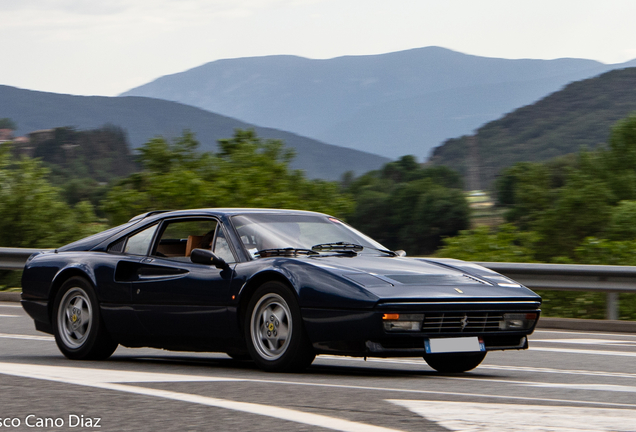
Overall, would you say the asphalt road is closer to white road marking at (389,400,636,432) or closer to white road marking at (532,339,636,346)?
white road marking at (389,400,636,432)

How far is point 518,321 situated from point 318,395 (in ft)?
6.47

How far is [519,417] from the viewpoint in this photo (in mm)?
4188

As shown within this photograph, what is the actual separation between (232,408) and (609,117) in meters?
112

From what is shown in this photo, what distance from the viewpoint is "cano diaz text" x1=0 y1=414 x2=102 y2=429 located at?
A: 4.09 m

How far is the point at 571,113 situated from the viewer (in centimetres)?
11800

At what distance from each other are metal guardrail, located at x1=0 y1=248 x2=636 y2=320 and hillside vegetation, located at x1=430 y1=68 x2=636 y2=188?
89.3 meters

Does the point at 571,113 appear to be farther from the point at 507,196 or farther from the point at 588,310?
the point at 588,310

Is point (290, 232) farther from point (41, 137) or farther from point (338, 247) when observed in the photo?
point (41, 137)

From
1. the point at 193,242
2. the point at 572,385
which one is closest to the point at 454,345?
the point at 572,385

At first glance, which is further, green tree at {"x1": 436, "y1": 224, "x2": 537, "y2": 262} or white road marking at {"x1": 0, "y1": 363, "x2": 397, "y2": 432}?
green tree at {"x1": 436, "y1": 224, "x2": 537, "y2": 262}

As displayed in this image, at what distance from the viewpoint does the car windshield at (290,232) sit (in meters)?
6.77

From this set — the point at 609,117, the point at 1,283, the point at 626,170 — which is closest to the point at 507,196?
the point at 626,170

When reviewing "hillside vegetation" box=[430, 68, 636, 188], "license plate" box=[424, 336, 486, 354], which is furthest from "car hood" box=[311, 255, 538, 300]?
"hillside vegetation" box=[430, 68, 636, 188]

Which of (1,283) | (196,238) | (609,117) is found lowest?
(1,283)
